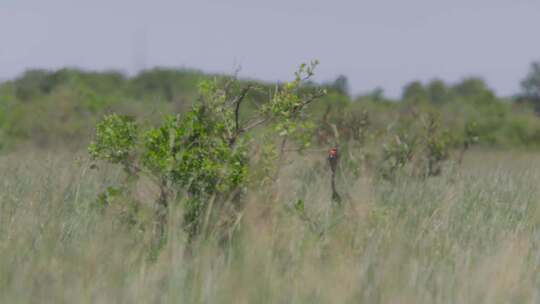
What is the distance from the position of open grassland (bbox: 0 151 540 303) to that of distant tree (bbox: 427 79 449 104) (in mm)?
30052

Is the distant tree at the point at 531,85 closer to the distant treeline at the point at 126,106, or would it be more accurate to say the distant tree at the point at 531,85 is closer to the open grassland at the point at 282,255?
the distant treeline at the point at 126,106

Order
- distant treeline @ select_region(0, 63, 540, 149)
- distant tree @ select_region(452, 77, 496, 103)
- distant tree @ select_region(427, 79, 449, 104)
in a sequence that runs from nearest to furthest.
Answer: distant treeline @ select_region(0, 63, 540, 149)
distant tree @ select_region(427, 79, 449, 104)
distant tree @ select_region(452, 77, 496, 103)

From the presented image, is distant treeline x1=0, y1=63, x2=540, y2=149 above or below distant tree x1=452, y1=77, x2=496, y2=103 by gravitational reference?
below

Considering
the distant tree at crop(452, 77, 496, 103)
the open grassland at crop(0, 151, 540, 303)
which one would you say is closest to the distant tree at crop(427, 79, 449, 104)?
the distant tree at crop(452, 77, 496, 103)

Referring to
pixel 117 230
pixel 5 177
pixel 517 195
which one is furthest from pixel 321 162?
pixel 117 230

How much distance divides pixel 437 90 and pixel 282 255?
32951 millimetres

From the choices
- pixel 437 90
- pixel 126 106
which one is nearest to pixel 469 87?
pixel 437 90

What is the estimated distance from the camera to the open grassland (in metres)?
2.77

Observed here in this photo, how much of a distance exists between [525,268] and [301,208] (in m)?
1.21

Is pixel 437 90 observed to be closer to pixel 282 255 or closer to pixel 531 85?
pixel 531 85

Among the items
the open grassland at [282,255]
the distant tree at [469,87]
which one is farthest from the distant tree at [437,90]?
the open grassland at [282,255]

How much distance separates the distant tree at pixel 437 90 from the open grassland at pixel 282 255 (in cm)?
3005

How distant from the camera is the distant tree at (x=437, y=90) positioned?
1344 inches

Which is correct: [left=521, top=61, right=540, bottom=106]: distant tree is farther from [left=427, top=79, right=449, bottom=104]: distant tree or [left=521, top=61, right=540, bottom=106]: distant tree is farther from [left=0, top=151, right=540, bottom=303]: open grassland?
[left=0, top=151, right=540, bottom=303]: open grassland
